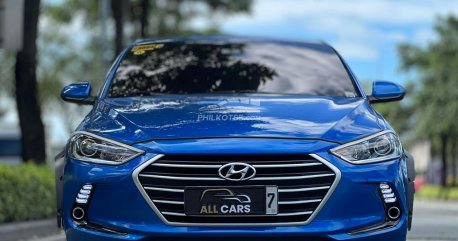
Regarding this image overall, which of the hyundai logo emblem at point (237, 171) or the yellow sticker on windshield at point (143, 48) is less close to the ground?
the yellow sticker on windshield at point (143, 48)

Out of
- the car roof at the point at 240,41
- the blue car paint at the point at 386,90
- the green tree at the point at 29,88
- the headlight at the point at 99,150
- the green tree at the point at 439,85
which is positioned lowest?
the green tree at the point at 439,85

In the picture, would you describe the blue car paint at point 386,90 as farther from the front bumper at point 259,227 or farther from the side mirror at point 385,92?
the front bumper at point 259,227

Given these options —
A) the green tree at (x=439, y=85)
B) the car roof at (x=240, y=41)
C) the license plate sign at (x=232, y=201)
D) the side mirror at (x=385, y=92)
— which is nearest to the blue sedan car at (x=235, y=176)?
the license plate sign at (x=232, y=201)

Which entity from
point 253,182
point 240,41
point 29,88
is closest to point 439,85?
point 29,88

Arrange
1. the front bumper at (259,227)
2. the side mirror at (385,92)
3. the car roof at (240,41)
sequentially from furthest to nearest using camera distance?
1. the car roof at (240,41)
2. the side mirror at (385,92)
3. the front bumper at (259,227)

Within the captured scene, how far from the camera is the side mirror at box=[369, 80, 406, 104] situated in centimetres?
527

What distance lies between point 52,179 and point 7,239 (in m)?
2.42

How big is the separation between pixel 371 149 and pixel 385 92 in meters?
1.24

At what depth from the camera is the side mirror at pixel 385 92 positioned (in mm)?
5266

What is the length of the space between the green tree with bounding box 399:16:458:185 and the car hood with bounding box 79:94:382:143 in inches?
1343

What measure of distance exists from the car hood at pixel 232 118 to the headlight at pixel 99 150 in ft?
0.14

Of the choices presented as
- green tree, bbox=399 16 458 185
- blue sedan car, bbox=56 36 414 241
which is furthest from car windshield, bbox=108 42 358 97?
green tree, bbox=399 16 458 185

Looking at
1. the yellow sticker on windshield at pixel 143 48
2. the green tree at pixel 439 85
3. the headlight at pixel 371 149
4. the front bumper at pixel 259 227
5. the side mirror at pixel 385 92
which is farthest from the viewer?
the green tree at pixel 439 85

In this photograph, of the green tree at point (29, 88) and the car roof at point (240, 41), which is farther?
the green tree at point (29, 88)
